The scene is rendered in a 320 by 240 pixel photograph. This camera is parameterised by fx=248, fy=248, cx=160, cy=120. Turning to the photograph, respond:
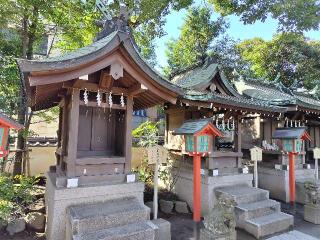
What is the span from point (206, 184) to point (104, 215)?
424 cm

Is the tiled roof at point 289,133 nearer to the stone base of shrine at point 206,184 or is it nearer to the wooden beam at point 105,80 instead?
the stone base of shrine at point 206,184

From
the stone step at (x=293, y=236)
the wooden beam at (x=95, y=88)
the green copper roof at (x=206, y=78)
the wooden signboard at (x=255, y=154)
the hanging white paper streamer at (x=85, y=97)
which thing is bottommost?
the stone step at (x=293, y=236)

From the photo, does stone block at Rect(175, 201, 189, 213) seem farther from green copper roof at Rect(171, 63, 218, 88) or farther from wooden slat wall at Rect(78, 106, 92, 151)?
green copper roof at Rect(171, 63, 218, 88)

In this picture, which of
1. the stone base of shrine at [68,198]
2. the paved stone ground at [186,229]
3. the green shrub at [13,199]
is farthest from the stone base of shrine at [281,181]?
the green shrub at [13,199]

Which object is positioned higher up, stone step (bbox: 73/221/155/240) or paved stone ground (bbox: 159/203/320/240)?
stone step (bbox: 73/221/155/240)

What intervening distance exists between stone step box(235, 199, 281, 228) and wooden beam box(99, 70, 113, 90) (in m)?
5.41

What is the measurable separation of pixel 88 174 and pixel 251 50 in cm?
2689

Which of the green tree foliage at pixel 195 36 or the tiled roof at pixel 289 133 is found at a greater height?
the green tree foliage at pixel 195 36

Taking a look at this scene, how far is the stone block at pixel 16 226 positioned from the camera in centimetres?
660

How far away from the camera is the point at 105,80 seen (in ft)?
21.6

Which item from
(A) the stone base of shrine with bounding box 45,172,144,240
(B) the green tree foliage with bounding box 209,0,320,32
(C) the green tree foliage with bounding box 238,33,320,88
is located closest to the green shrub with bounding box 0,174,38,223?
(A) the stone base of shrine with bounding box 45,172,144,240

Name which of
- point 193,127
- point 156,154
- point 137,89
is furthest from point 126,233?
point 193,127

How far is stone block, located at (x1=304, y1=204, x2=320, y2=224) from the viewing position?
8.36 m

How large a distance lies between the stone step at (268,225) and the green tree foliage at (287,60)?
1996cm
